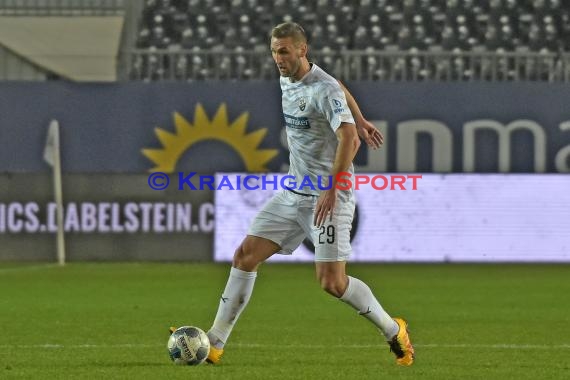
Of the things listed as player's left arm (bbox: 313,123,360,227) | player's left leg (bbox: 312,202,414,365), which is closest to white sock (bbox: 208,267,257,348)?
player's left leg (bbox: 312,202,414,365)

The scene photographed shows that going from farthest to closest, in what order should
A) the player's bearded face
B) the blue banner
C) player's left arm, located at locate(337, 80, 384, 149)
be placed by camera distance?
the blue banner, player's left arm, located at locate(337, 80, 384, 149), the player's bearded face

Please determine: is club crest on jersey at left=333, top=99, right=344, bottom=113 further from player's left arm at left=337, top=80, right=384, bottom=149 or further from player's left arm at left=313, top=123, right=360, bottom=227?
player's left arm at left=337, top=80, right=384, bottom=149

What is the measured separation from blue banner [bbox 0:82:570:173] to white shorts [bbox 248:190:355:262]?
50.2ft

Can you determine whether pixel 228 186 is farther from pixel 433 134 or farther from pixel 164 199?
pixel 433 134

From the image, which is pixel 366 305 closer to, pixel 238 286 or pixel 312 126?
pixel 238 286

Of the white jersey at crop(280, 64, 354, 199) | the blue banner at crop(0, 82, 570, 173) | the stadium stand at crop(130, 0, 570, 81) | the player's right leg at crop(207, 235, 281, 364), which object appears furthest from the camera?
the stadium stand at crop(130, 0, 570, 81)

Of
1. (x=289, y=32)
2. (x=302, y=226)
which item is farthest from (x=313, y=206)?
(x=289, y=32)

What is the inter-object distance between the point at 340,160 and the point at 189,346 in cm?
144

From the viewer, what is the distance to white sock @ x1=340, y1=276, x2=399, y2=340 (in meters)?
8.71

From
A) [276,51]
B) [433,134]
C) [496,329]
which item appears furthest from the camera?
[433,134]

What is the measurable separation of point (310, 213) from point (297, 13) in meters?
18.8

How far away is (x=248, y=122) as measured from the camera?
80.3ft

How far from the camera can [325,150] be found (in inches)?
348

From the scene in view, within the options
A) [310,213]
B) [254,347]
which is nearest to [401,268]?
[254,347]
